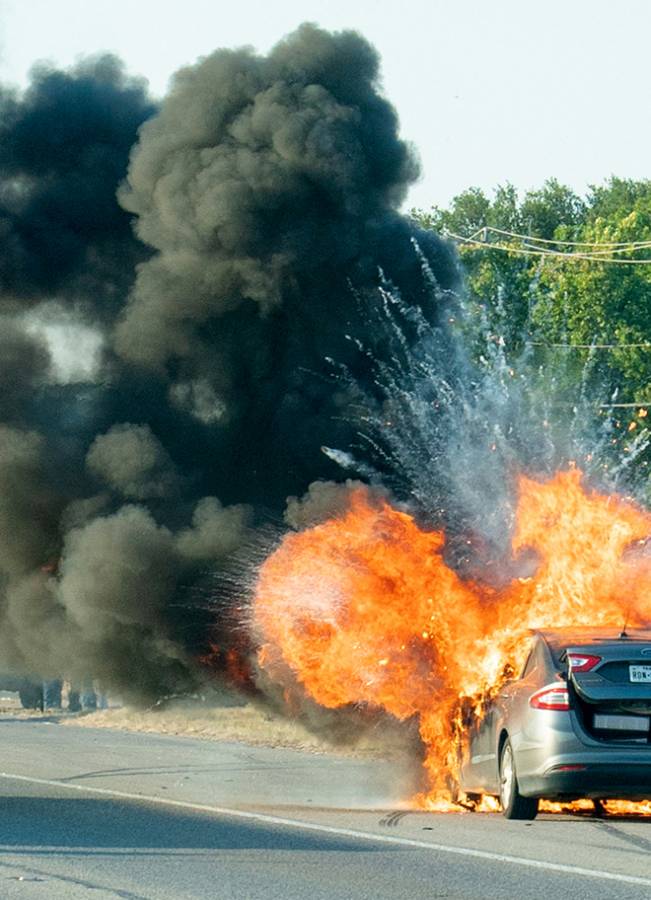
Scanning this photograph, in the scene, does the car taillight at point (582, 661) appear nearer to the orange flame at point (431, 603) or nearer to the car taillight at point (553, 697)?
the car taillight at point (553, 697)

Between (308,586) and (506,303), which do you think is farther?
(506,303)

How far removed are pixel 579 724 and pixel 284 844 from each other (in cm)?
243

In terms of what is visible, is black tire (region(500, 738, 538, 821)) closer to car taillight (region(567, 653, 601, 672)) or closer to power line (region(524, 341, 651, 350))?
car taillight (region(567, 653, 601, 672))

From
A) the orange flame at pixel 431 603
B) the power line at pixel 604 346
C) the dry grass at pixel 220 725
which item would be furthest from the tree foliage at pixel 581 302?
the orange flame at pixel 431 603

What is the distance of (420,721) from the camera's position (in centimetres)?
1677

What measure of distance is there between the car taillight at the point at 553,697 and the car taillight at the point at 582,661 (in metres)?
0.16

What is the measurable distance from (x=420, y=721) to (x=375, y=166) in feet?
30.3

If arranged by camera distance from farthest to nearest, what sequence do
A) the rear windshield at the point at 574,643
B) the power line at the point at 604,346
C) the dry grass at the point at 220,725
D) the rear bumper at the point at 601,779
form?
1. the power line at the point at 604,346
2. the dry grass at the point at 220,725
3. the rear windshield at the point at 574,643
4. the rear bumper at the point at 601,779

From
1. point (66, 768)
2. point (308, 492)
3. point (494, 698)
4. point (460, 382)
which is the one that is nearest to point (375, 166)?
point (460, 382)

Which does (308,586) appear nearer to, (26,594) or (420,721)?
(420,721)

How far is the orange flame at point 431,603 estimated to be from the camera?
16375mm

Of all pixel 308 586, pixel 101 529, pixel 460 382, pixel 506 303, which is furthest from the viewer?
pixel 506 303

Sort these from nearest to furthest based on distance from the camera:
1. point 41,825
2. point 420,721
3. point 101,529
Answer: point 41,825, point 420,721, point 101,529

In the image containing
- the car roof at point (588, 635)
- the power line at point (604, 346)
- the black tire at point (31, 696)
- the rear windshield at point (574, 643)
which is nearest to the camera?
the rear windshield at point (574, 643)
